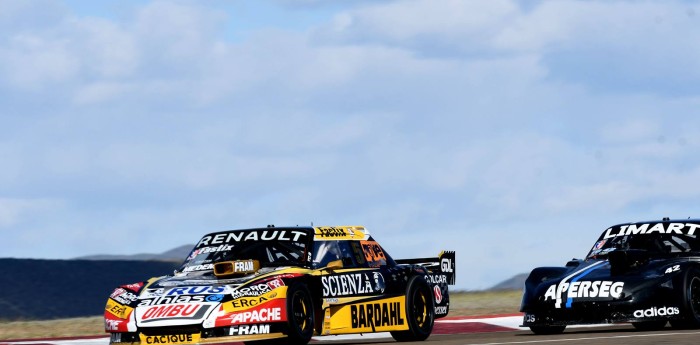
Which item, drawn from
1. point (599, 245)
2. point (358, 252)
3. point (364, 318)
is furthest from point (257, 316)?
point (599, 245)

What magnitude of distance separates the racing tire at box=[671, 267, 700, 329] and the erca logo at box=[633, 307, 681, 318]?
97mm

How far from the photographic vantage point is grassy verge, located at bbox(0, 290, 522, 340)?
Result: 62.1 feet

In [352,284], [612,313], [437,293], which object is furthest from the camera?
[437,293]

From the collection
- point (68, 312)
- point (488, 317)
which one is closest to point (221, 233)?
point (488, 317)

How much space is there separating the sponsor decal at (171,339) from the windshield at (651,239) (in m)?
5.89

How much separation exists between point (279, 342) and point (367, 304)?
1.67 meters

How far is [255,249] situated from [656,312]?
441 centimetres

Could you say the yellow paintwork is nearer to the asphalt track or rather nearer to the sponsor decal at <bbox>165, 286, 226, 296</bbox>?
the asphalt track

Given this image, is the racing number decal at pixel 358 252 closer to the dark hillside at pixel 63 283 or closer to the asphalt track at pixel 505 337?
the asphalt track at pixel 505 337

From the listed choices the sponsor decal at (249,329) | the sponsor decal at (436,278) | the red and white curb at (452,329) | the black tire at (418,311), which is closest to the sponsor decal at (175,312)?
the sponsor decal at (249,329)

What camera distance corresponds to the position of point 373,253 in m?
14.9

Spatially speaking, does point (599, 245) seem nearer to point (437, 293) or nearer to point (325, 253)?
point (437, 293)

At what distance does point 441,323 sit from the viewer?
18641 millimetres

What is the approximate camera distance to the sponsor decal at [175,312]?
39.6 ft
